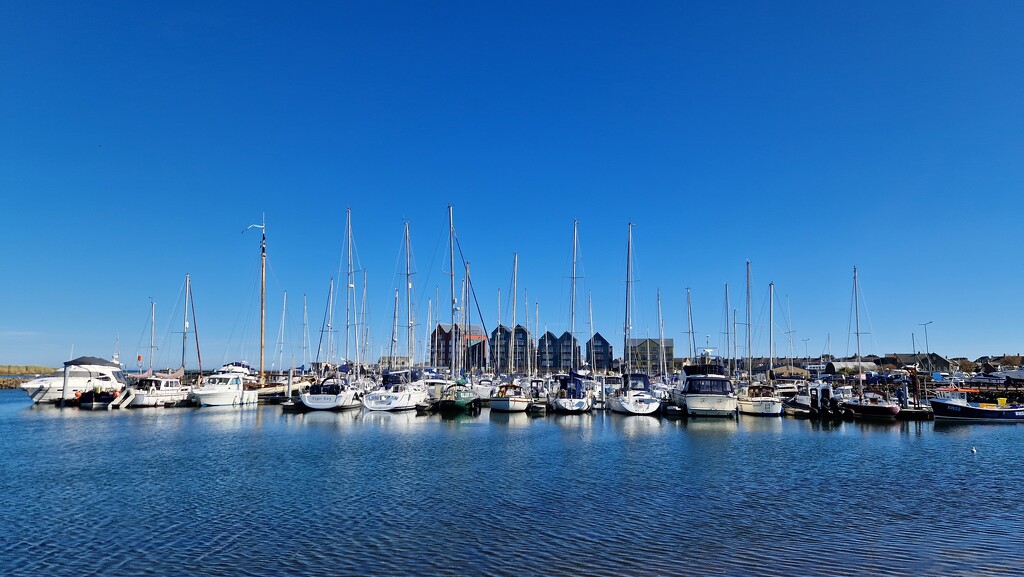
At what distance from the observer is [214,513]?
20312mm

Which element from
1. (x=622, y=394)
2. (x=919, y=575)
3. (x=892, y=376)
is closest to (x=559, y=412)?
(x=622, y=394)

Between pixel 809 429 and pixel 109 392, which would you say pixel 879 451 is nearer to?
pixel 809 429

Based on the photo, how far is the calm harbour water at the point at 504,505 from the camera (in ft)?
51.5

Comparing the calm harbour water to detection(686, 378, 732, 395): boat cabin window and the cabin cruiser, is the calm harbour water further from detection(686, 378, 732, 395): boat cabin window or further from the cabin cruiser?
the cabin cruiser

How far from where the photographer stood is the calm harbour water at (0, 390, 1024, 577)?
1569 cm

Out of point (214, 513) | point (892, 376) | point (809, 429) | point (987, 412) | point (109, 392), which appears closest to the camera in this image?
point (214, 513)

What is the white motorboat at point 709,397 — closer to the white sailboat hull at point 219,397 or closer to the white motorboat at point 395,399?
the white motorboat at point 395,399

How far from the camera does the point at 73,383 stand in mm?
69000

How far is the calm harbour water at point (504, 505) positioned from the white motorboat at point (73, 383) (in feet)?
101

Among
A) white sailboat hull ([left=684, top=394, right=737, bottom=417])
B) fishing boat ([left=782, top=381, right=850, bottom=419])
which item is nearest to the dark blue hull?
fishing boat ([left=782, top=381, right=850, bottom=419])

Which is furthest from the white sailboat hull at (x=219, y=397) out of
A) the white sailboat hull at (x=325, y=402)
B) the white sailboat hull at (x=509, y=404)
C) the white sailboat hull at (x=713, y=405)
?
the white sailboat hull at (x=713, y=405)

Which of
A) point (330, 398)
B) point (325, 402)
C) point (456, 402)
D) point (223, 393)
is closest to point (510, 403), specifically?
point (456, 402)

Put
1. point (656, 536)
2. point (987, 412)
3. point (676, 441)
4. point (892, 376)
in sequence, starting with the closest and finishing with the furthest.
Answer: point (656, 536), point (676, 441), point (987, 412), point (892, 376)

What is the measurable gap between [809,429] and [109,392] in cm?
6476
